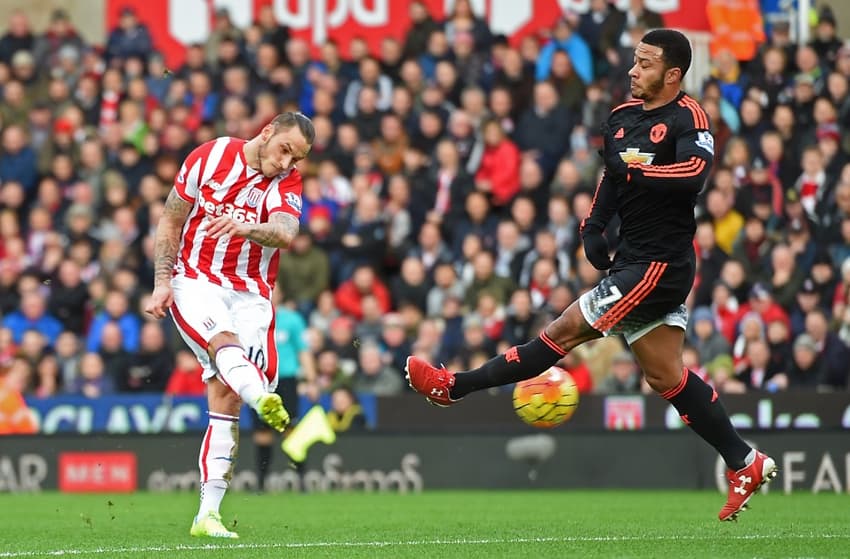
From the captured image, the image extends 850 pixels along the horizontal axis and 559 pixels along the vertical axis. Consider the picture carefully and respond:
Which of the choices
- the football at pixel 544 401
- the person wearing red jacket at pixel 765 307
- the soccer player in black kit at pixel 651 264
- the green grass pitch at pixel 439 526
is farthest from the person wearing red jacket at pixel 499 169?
the soccer player in black kit at pixel 651 264

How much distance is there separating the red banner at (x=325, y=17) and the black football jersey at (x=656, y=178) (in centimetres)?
1131

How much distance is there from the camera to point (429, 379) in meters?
8.72

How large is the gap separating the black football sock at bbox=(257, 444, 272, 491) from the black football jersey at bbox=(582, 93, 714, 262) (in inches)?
232

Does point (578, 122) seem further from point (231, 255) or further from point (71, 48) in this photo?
point (231, 255)

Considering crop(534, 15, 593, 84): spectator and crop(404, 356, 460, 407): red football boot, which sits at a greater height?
crop(534, 15, 593, 84): spectator

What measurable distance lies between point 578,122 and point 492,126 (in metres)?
0.98

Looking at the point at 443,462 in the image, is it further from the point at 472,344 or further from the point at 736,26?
the point at 736,26

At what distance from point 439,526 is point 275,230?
216 centimetres

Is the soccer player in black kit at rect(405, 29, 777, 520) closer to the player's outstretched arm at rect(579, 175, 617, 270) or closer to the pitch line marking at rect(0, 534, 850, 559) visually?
the player's outstretched arm at rect(579, 175, 617, 270)

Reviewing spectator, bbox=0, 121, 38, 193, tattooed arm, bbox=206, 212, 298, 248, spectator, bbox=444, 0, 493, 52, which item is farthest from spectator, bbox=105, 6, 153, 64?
tattooed arm, bbox=206, 212, 298, 248

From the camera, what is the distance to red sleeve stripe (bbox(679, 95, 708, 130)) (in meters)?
8.42

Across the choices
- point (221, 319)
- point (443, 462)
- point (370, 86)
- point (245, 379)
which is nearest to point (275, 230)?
point (221, 319)

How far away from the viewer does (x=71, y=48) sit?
815 inches

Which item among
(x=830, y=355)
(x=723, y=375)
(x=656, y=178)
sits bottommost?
(x=723, y=375)
